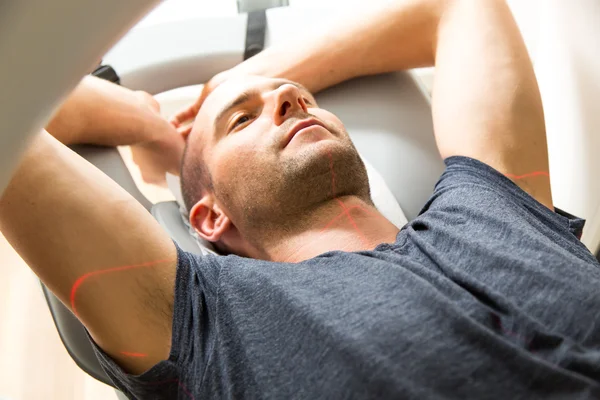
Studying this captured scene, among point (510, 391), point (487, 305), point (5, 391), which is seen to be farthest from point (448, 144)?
point (5, 391)

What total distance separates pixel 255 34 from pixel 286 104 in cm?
44

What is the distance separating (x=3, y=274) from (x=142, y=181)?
1.80 ft

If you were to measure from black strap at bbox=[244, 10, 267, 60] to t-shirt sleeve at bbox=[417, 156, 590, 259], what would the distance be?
61cm

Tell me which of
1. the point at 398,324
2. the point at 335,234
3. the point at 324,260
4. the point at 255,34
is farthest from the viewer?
the point at 255,34

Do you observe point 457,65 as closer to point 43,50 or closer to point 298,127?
point 298,127

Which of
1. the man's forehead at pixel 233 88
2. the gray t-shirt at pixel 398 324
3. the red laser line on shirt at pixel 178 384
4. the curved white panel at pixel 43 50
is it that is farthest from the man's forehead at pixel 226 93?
the curved white panel at pixel 43 50

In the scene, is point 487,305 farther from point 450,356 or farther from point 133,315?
point 133,315

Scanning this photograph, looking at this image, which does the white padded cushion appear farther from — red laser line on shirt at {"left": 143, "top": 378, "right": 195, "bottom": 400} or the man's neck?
red laser line on shirt at {"left": 143, "top": 378, "right": 195, "bottom": 400}

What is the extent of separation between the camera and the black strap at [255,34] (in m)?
1.44

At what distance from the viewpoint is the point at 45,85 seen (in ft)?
1.42

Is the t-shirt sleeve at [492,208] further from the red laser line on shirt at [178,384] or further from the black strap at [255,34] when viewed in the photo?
the black strap at [255,34]

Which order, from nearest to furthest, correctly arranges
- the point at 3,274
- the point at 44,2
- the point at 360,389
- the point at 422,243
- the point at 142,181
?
the point at 44,2
the point at 360,389
the point at 422,243
the point at 142,181
the point at 3,274

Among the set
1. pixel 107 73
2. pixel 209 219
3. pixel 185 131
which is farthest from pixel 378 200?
pixel 107 73

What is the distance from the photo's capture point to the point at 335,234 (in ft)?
3.35
